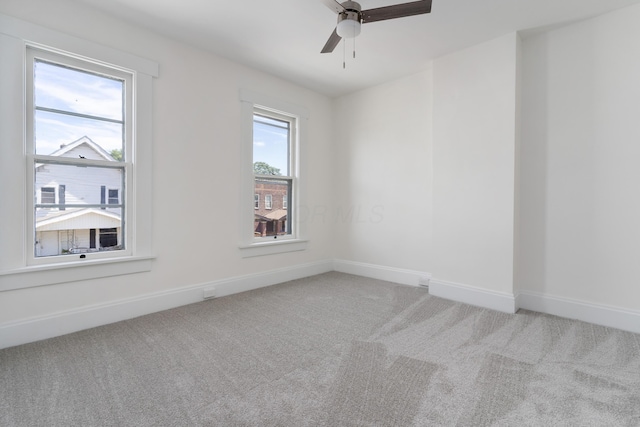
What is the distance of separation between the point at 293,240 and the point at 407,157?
191cm

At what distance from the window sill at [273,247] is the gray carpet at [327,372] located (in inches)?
35.5

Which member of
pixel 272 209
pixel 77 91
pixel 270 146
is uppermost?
pixel 77 91

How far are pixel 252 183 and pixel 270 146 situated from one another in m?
0.66

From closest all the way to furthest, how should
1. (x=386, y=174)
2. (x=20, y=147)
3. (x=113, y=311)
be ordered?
(x=20, y=147) → (x=113, y=311) → (x=386, y=174)

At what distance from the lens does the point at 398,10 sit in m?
1.97

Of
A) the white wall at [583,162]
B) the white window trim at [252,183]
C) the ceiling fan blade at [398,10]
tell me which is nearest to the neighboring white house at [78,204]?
the white window trim at [252,183]

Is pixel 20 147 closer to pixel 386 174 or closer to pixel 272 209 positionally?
pixel 272 209

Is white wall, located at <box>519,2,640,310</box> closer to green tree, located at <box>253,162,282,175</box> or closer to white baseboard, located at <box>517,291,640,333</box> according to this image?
white baseboard, located at <box>517,291,640,333</box>

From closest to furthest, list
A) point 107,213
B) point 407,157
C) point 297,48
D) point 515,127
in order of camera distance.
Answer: point 107,213 → point 515,127 → point 297,48 → point 407,157

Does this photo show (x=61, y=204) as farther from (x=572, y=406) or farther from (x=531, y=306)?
(x=531, y=306)

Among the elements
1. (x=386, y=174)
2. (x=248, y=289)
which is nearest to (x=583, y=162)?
(x=386, y=174)

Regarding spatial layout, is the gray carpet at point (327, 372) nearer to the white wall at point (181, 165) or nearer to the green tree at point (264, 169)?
the white wall at point (181, 165)

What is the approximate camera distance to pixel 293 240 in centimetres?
427

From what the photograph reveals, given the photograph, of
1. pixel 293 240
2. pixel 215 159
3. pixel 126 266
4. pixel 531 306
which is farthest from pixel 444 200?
pixel 126 266
